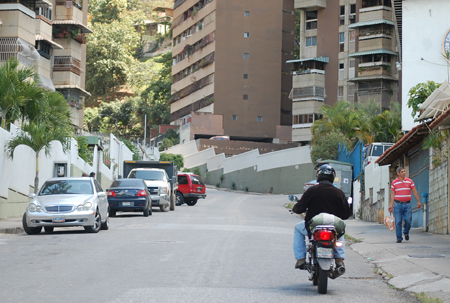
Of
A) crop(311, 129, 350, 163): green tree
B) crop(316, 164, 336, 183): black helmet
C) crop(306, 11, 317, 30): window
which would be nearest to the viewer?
crop(316, 164, 336, 183): black helmet

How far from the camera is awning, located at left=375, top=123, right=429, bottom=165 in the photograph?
2066cm

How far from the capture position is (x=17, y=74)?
86.5 ft

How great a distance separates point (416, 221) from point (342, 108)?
3545 cm

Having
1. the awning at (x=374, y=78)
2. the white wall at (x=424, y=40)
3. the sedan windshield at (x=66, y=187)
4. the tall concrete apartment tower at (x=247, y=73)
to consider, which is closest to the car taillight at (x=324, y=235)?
the sedan windshield at (x=66, y=187)

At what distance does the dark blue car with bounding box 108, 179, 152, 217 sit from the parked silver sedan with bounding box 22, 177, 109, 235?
753 cm

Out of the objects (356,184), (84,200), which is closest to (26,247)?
(84,200)

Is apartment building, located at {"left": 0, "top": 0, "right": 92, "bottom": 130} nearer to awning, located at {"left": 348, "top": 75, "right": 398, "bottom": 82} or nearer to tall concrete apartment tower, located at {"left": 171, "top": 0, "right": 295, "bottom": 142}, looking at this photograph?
awning, located at {"left": 348, "top": 75, "right": 398, "bottom": 82}

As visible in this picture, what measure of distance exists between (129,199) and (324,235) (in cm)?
1936

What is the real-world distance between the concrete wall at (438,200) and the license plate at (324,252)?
11.4 meters

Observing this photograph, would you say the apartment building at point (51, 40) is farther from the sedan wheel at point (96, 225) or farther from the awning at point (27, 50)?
the sedan wheel at point (96, 225)

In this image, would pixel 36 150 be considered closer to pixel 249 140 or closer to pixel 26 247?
pixel 26 247

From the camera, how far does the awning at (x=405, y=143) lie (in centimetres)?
2066

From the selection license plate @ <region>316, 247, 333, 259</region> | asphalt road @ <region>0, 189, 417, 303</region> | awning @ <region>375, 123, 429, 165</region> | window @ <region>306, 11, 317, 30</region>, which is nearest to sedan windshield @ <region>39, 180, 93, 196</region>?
asphalt road @ <region>0, 189, 417, 303</region>

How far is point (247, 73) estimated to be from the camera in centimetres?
9238
